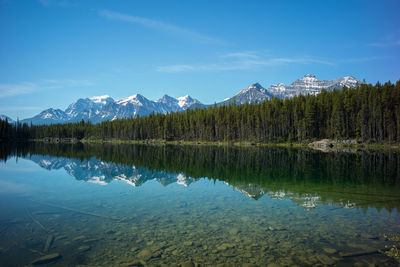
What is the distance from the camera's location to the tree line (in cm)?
7818

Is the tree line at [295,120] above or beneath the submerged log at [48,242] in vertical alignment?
above

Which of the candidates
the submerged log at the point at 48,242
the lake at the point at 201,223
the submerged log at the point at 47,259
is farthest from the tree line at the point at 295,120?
the submerged log at the point at 47,259

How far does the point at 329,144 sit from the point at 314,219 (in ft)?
263

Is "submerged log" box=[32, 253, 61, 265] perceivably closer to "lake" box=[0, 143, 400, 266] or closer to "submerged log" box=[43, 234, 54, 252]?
"lake" box=[0, 143, 400, 266]

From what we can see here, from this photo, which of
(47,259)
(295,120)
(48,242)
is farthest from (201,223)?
(295,120)

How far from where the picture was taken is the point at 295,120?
98.9 meters

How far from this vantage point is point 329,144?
8319cm

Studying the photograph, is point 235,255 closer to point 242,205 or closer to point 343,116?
point 242,205

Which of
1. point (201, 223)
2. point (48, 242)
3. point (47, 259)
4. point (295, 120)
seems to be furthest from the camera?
point (295, 120)

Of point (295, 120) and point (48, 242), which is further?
point (295, 120)

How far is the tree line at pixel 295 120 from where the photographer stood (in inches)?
3078

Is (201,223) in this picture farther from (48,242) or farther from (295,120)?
(295,120)

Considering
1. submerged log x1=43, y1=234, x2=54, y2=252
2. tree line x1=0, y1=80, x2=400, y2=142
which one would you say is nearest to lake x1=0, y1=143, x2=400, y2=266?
submerged log x1=43, y1=234, x2=54, y2=252

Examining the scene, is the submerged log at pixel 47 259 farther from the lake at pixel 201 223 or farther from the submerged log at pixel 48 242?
the submerged log at pixel 48 242
